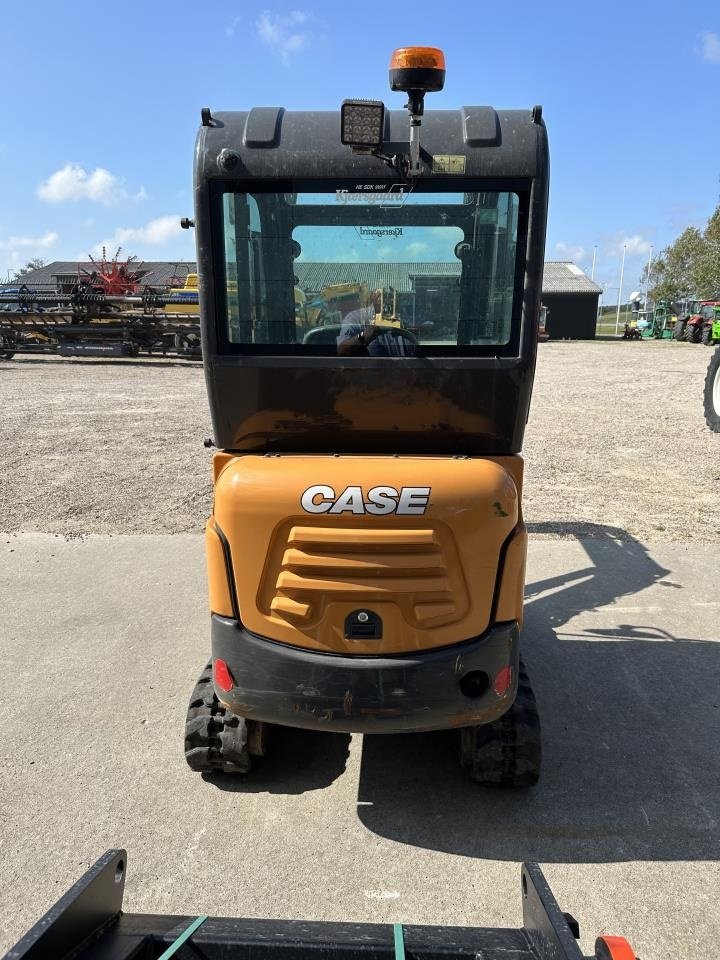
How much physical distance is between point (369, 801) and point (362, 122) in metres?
2.67

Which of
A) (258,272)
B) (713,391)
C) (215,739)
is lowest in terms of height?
(215,739)

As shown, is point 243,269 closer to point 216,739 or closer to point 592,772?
point 216,739

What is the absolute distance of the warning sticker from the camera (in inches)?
107

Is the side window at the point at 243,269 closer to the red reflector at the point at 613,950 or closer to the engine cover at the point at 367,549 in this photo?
the engine cover at the point at 367,549

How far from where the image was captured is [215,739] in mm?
3049

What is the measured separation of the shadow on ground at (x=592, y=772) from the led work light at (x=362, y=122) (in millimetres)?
2610

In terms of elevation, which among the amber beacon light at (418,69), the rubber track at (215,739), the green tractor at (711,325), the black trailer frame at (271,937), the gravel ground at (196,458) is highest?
the amber beacon light at (418,69)

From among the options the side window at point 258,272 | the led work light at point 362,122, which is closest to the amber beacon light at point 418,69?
the led work light at point 362,122

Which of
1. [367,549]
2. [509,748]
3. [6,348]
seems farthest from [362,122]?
[6,348]

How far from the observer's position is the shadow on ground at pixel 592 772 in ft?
9.38

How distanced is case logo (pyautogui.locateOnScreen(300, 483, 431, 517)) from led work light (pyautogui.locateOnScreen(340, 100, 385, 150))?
4.07 ft

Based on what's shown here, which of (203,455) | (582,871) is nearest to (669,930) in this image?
(582,871)

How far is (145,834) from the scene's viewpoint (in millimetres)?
2871

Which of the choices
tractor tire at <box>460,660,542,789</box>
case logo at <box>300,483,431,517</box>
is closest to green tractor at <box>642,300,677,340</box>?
tractor tire at <box>460,660,542,789</box>
